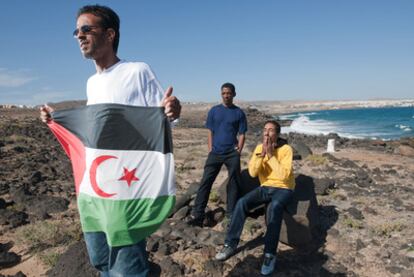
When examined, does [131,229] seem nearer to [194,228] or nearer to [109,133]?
[109,133]

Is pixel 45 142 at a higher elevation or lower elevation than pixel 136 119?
lower

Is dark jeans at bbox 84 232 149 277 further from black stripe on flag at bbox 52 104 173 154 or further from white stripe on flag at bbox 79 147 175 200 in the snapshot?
black stripe on flag at bbox 52 104 173 154

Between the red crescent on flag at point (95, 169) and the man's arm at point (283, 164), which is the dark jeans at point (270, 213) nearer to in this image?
the man's arm at point (283, 164)

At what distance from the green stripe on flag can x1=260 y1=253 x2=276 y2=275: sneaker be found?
2555mm

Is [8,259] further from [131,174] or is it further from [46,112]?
[131,174]

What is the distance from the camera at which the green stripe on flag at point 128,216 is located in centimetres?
256

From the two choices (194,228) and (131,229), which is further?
(194,228)

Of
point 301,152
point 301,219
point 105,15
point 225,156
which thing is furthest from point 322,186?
point 105,15

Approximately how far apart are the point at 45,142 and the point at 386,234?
15.9 m

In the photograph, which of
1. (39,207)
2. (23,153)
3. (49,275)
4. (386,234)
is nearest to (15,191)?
(39,207)

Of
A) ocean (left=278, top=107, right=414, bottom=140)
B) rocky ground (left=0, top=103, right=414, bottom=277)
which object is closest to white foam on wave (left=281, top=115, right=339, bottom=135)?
ocean (left=278, top=107, right=414, bottom=140)

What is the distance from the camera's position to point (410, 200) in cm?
816

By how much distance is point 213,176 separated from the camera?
6.21m

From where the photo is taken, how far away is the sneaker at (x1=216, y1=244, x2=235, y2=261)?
16.5ft
